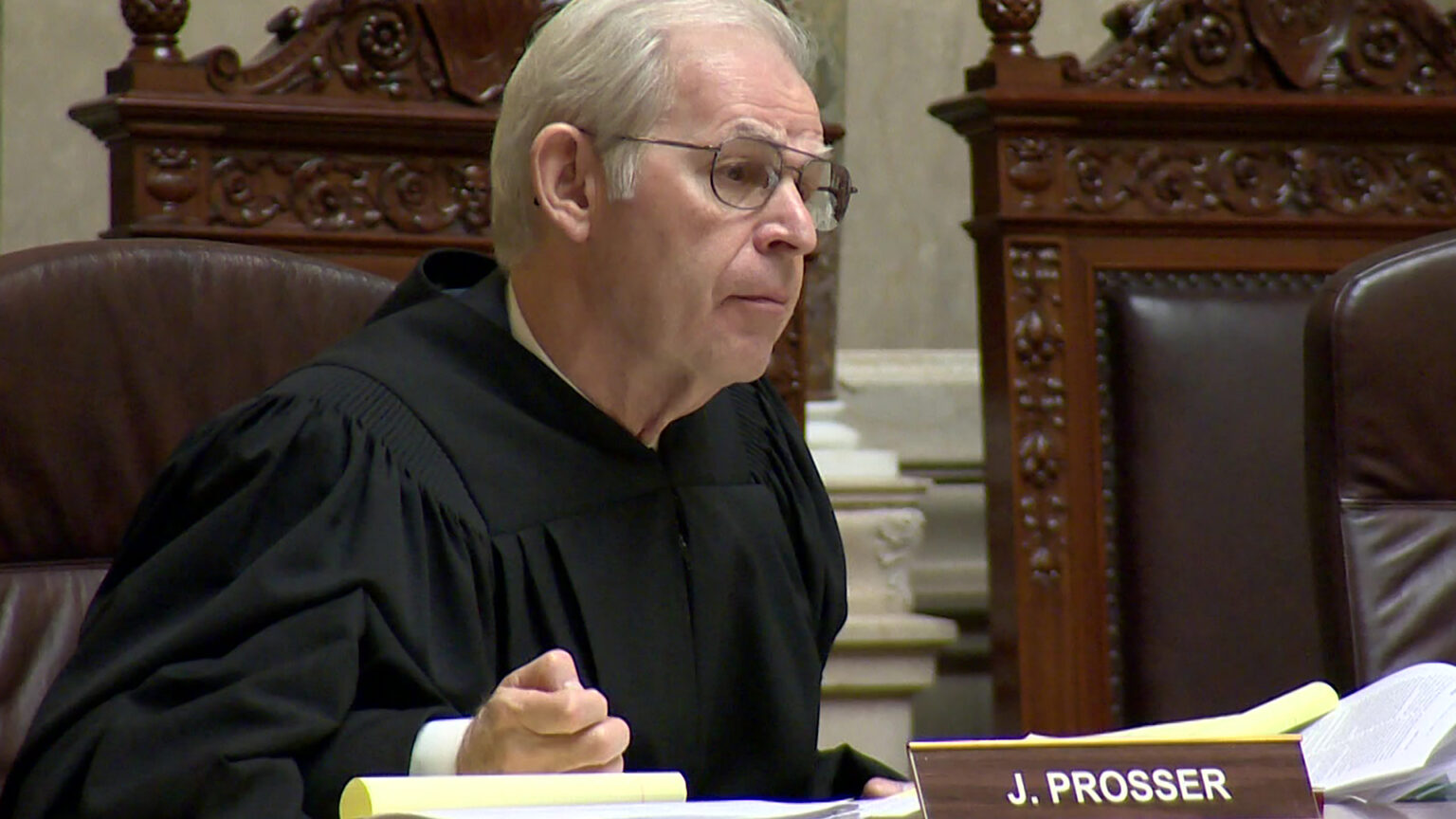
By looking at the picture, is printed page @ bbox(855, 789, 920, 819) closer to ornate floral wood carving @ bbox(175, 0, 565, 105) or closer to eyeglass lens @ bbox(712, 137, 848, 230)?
eyeglass lens @ bbox(712, 137, 848, 230)

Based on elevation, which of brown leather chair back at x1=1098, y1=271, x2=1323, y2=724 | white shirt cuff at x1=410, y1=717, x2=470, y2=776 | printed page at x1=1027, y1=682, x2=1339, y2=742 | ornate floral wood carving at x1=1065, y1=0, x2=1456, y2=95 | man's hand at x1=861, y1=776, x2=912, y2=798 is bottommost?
brown leather chair back at x1=1098, y1=271, x2=1323, y2=724

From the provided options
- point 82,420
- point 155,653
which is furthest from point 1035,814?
point 82,420

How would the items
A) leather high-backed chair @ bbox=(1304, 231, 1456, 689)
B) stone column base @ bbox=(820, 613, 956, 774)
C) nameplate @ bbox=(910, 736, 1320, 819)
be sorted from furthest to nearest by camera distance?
stone column base @ bbox=(820, 613, 956, 774) → leather high-backed chair @ bbox=(1304, 231, 1456, 689) → nameplate @ bbox=(910, 736, 1320, 819)

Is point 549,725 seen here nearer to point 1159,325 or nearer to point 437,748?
point 437,748

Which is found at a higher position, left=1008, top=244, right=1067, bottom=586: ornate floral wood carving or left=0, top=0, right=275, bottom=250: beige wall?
left=0, top=0, right=275, bottom=250: beige wall

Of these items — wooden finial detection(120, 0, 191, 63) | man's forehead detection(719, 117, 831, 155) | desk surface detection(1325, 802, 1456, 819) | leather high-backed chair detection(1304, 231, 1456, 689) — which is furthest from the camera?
wooden finial detection(120, 0, 191, 63)

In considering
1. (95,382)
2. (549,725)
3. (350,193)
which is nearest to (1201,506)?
(350,193)

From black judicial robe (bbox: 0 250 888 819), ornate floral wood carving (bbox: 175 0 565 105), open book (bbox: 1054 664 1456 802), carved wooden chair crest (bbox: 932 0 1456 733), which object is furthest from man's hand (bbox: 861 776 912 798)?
ornate floral wood carving (bbox: 175 0 565 105)

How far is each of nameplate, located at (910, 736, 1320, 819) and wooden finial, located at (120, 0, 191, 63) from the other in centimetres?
183

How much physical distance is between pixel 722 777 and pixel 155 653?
0.55 metres

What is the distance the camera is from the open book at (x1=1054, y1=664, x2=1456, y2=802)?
1.15 m

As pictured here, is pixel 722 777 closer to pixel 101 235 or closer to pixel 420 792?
pixel 420 792

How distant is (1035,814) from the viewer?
944mm

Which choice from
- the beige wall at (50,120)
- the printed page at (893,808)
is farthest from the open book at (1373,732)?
the beige wall at (50,120)
